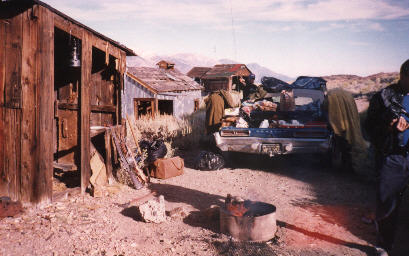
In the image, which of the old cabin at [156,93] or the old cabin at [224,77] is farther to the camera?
the old cabin at [224,77]

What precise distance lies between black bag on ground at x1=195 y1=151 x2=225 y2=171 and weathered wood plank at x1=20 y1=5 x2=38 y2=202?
4526mm

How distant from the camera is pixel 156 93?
68.9 ft

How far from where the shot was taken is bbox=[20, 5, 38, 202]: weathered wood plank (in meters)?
5.26

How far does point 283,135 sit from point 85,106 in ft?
15.3

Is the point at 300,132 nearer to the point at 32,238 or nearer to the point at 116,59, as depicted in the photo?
the point at 116,59

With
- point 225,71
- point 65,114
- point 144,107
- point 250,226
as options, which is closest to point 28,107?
point 65,114

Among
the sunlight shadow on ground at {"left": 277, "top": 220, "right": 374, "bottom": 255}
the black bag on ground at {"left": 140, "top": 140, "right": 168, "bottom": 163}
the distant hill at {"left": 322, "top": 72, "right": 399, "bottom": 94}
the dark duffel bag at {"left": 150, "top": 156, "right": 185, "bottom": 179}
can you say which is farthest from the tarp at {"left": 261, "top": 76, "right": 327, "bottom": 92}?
the distant hill at {"left": 322, "top": 72, "right": 399, "bottom": 94}

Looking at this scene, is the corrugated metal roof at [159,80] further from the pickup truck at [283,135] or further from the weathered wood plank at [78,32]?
the weathered wood plank at [78,32]

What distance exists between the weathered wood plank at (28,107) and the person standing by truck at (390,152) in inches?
198

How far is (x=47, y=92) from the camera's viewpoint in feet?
17.7

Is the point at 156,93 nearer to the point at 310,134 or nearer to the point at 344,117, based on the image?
the point at 344,117

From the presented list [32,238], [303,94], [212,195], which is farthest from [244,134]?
[32,238]

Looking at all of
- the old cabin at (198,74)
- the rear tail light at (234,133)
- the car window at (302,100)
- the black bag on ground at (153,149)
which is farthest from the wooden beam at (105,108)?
the old cabin at (198,74)

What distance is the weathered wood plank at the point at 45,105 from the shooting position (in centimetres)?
528
